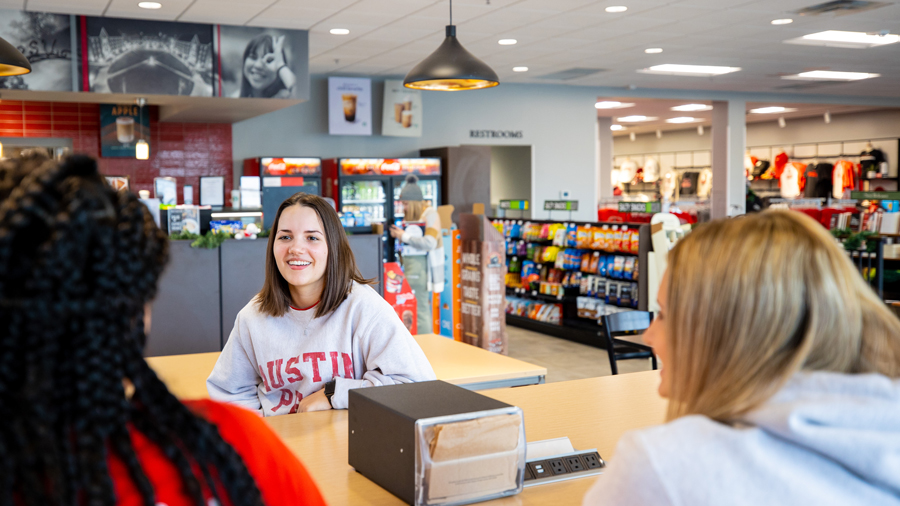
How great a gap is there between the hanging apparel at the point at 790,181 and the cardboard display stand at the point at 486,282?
34.5ft

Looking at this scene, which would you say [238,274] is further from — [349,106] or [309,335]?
[349,106]

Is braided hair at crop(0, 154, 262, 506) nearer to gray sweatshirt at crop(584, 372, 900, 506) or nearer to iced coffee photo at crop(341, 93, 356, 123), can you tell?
gray sweatshirt at crop(584, 372, 900, 506)

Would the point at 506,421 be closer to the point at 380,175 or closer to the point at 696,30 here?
the point at 696,30

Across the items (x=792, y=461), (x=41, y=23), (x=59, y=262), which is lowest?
(x=792, y=461)

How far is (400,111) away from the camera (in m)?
9.87

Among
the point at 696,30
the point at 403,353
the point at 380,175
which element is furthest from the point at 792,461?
the point at 380,175

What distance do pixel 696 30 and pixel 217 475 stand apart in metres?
7.33

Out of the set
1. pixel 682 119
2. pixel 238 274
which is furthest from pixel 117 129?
pixel 682 119

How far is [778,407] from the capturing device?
95 centimetres

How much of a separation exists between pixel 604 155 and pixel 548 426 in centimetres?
1504

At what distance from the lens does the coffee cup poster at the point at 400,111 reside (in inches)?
386

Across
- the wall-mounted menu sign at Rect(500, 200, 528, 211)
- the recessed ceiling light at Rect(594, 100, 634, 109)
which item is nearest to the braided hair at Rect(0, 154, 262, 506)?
the wall-mounted menu sign at Rect(500, 200, 528, 211)

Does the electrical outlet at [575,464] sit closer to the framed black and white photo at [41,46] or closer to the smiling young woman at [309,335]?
the smiling young woman at [309,335]

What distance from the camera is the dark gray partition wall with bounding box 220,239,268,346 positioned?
494 centimetres
